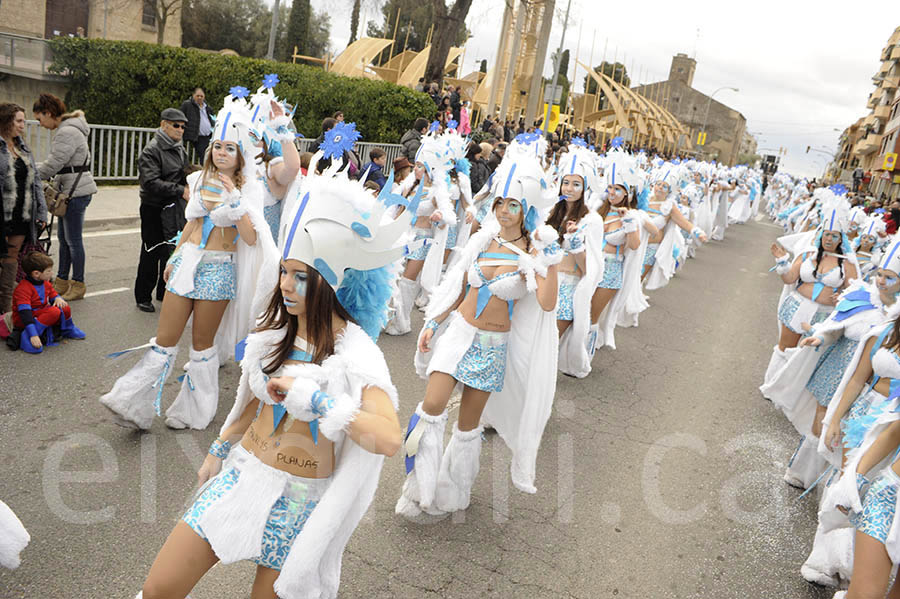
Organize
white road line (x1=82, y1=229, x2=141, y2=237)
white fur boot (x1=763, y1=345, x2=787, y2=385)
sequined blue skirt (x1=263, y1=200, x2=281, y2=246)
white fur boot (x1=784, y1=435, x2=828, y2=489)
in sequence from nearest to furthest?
1. white fur boot (x1=784, y1=435, x2=828, y2=489)
2. sequined blue skirt (x1=263, y1=200, x2=281, y2=246)
3. white fur boot (x1=763, y1=345, x2=787, y2=385)
4. white road line (x1=82, y1=229, x2=141, y2=237)

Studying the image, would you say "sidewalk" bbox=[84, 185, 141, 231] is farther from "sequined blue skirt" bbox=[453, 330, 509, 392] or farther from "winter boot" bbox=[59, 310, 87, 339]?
"sequined blue skirt" bbox=[453, 330, 509, 392]

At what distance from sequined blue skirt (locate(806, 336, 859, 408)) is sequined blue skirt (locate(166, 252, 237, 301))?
14.1 ft

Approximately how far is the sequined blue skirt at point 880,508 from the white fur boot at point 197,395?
376 cm

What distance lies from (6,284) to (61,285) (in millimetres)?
1072

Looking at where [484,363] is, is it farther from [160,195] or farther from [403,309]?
[160,195]

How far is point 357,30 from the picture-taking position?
45.3 meters

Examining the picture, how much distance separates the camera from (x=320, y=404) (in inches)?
87.7

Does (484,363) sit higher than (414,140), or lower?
lower

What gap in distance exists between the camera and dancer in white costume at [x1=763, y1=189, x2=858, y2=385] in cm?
621

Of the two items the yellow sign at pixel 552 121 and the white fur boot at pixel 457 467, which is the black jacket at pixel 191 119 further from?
the yellow sign at pixel 552 121

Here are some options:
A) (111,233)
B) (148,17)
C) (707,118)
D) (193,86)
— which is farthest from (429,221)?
(707,118)

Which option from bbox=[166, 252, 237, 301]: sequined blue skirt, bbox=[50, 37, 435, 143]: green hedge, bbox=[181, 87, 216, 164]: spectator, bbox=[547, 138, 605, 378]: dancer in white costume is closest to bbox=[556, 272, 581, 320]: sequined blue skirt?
bbox=[547, 138, 605, 378]: dancer in white costume

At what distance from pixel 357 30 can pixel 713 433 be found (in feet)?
144

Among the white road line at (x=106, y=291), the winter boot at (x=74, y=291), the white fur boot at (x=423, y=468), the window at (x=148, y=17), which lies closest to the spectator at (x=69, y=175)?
the winter boot at (x=74, y=291)
